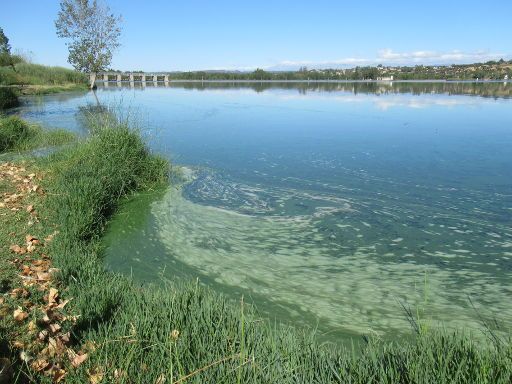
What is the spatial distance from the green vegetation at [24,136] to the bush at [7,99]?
10919 millimetres

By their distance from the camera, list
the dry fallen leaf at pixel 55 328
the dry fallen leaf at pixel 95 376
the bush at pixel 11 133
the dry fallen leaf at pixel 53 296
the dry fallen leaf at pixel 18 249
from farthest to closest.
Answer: the bush at pixel 11 133 < the dry fallen leaf at pixel 18 249 < the dry fallen leaf at pixel 53 296 < the dry fallen leaf at pixel 55 328 < the dry fallen leaf at pixel 95 376

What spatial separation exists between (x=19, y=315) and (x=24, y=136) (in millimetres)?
10866

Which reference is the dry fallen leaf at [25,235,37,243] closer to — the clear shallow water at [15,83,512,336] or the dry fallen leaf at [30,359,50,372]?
the clear shallow water at [15,83,512,336]

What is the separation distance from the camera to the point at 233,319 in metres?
3.49

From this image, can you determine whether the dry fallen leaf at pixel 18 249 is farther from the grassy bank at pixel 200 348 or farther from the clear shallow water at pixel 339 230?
the clear shallow water at pixel 339 230

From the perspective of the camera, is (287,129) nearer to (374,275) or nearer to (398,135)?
(398,135)

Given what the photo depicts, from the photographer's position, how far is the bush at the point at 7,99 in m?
22.8

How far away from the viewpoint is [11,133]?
12.6 meters

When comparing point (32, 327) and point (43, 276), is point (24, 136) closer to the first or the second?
point (43, 276)

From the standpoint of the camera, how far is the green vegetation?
12.4m

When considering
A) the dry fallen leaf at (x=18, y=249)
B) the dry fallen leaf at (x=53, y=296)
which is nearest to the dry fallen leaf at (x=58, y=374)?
the dry fallen leaf at (x=53, y=296)

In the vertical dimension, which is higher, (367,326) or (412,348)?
(412,348)

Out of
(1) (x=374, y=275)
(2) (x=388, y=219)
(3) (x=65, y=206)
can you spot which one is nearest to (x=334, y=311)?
(1) (x=374, y=275)

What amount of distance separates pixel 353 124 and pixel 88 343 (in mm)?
17531
